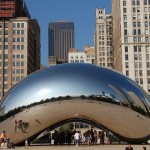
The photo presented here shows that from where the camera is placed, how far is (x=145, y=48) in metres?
97.9

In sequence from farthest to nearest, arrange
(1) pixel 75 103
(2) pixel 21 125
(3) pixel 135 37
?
(3) pixel 135 37
(2) pixel 21 125
(1) pixel 75 103

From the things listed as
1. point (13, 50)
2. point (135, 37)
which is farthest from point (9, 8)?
point (135, 37)

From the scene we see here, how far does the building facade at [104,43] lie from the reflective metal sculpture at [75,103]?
130 meters

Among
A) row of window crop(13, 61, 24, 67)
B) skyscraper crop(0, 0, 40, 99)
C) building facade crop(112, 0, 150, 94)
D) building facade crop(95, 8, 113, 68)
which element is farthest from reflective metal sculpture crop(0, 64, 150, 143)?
building facade crop(95, 8, 113, 68)

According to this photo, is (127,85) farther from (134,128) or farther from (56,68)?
(56,68)

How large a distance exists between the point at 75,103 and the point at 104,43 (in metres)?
136

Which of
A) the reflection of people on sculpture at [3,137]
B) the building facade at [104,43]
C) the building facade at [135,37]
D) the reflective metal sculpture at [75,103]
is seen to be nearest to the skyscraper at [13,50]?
the building facade at [135,37]

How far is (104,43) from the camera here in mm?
153125

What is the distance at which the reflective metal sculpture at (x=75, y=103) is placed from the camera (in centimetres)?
1808

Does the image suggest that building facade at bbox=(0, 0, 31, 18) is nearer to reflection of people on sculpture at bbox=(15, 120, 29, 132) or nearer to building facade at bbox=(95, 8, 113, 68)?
building facade at bbox=(95, 8, 113, 68)

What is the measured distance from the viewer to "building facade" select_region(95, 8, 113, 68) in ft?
494

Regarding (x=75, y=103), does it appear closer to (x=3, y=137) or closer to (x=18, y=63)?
(x=3, y=137)

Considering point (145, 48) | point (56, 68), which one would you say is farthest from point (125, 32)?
point (56, 68)

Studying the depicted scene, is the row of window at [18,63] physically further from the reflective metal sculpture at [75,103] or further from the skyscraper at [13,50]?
the reflective metal sculpture at [75,103]
